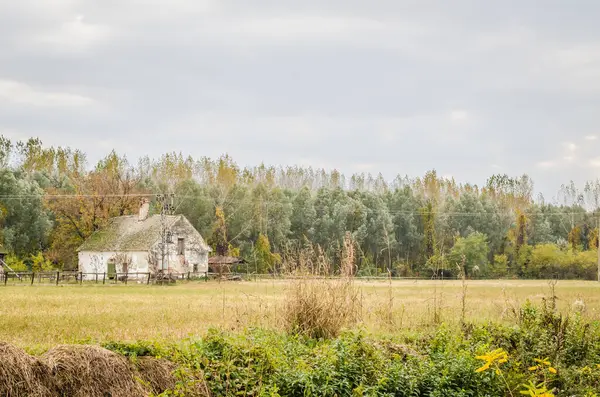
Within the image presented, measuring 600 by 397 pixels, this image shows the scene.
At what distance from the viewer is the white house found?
51.8 meters

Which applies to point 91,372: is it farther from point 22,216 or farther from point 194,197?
point 194,197

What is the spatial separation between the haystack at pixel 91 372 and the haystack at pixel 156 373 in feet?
0.52

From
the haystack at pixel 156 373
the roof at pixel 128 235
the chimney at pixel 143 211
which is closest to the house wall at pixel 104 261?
the roof at pixel 128 235

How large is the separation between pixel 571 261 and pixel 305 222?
2491cm

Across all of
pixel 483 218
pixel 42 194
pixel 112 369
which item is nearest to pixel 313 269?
pixel 112 369

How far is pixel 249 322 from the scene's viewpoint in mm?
14008

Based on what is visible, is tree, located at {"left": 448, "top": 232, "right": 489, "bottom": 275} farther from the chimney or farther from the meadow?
the meadow

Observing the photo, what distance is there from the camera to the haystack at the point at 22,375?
8.66 meters

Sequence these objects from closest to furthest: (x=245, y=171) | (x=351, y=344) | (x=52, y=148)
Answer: (x=351, y=344)
(x=52, y=148)
(x=245, y=171)

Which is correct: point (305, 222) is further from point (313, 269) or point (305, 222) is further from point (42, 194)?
point (313, 269)

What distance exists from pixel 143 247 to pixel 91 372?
43.1m

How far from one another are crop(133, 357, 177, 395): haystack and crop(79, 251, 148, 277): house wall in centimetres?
4275

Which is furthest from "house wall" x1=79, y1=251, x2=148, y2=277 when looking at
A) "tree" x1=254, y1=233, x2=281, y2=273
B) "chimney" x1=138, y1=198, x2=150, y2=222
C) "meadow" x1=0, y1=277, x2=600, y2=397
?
"meadow" x1=0, y1=277, x2=600, y2=397

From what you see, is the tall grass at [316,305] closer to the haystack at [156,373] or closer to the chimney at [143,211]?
Result: the haystack at [156,373]
